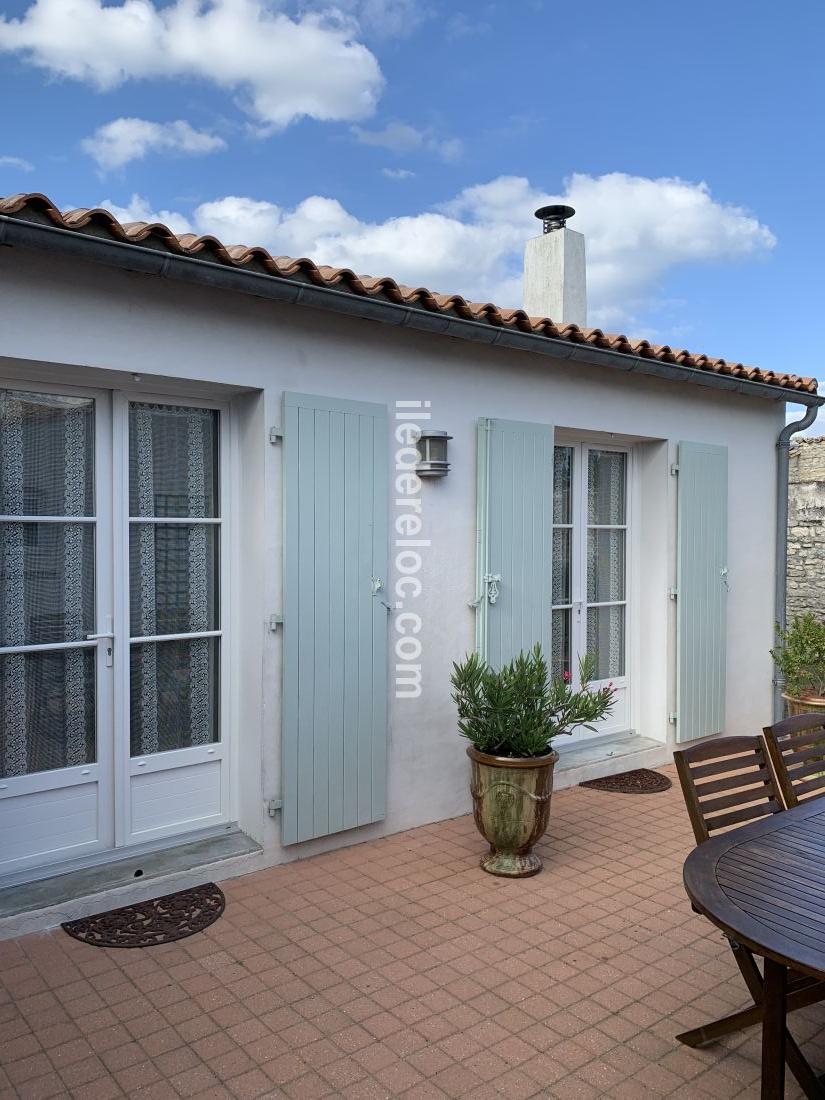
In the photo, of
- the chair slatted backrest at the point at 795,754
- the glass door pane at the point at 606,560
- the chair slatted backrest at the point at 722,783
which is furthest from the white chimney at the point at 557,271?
the chair slatted backrest at the point at 722,783

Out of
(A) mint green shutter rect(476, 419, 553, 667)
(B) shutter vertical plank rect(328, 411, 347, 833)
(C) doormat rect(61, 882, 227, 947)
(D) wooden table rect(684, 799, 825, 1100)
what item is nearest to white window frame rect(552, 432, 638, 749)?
(A) mint green shutter rect(476, 419, 553, 667)

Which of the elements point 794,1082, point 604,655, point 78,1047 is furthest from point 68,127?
point 794,1082

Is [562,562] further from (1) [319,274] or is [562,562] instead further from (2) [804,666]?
(1) [319,274]

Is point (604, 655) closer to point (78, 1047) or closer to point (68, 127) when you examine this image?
point (78, 1047)

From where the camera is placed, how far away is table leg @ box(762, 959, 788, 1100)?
218 cm

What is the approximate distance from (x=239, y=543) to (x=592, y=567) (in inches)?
114

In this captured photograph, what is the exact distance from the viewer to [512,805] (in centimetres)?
417

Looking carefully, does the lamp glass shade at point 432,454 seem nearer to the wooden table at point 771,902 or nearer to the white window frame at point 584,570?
the white window frame at point 584,570

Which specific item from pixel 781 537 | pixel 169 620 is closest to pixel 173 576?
pixel 169 620

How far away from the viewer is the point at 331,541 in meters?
4.36

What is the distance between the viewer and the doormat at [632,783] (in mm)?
5691

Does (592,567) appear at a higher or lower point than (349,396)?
lower

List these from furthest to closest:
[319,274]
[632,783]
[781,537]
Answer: [781,537]
[632,783]
[319,274]

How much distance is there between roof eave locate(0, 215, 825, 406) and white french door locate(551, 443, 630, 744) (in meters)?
0.78
